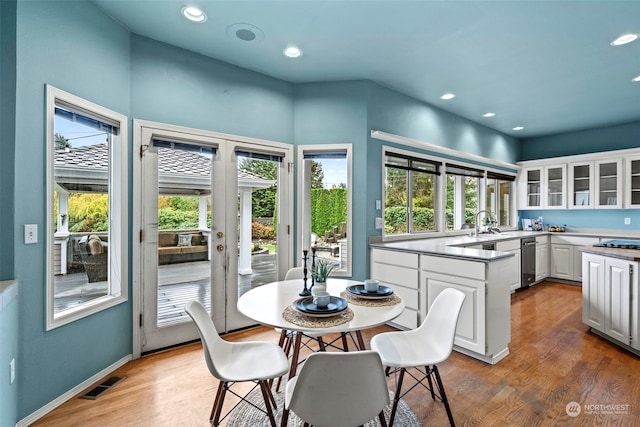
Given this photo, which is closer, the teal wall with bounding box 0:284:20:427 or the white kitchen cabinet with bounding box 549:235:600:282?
the teal wall with bounding box 0:284:20:427

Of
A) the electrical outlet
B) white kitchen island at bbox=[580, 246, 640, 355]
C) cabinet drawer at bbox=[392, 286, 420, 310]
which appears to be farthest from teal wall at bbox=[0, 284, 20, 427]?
white kitchen island at bbox=[580, 246, 640, 355]

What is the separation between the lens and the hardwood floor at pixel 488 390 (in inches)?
74.3

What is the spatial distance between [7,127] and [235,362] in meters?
1.98

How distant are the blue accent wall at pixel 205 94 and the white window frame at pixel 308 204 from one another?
1.07ft

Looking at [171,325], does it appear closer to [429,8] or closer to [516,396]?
[516,396]

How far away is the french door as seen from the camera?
9.05ft

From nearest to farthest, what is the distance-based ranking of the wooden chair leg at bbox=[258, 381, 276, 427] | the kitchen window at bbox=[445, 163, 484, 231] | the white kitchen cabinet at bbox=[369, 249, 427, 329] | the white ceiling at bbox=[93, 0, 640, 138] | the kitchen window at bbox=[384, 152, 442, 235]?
the wooden chair leg at bbox=[258, 381, 276, 427], the white ceiling at bbox=[93, 0, 640, 138], the white kitchen cabinet at bbox=[369, 249, 427, 329], the kitchen window at bbox=[384, 152, 442, 235], the kitchen window at bbox=[445, 163, 484, 231]

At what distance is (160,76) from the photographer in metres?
2.80

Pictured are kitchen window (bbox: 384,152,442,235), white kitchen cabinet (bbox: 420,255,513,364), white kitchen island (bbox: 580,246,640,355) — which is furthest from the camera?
kitchen window (bbox: 384,152,442,235)

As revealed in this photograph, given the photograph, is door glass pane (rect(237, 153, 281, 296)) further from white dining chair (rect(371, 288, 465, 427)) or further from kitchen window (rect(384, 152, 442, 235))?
white dining chair (rect(371, 288, 465, 427))

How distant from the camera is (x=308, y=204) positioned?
3.64m

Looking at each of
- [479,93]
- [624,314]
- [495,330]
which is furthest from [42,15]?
[624,314]

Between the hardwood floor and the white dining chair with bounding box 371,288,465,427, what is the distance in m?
0.33

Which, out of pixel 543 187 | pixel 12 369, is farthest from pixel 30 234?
pixel 543 187
